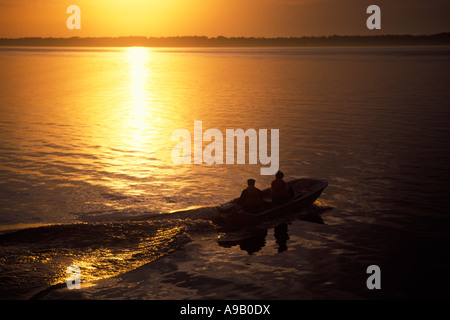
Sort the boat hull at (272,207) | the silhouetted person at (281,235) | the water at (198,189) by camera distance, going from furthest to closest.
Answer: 1. the boat hull at (272,207)
2. the silhouetted person at (281,235)
3. the water at (198,189)

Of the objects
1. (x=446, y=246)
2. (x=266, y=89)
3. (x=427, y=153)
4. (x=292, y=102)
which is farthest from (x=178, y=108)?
(x=446, y=246)

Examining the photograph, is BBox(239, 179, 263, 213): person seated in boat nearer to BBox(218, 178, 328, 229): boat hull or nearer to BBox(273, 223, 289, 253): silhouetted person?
BBox(218, 178, 328, 229): boat hull

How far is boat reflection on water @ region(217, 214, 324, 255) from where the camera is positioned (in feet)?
54.8

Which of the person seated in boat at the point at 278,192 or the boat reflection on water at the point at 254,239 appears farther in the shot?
the person seated in boat at the point at 278,192

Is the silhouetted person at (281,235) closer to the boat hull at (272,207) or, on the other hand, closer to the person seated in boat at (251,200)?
the boat hull at (272,207)

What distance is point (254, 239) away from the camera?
17.4 metres

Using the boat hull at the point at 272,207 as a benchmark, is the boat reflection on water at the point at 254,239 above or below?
below

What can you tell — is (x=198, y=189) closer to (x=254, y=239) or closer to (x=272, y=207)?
(x=272, y=207)

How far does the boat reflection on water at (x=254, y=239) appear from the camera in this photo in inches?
658

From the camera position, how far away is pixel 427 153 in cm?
2986

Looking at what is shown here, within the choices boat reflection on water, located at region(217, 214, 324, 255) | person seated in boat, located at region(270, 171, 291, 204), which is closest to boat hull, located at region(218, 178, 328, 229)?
person seated in boat, located at region(270, 171, 291, 204)

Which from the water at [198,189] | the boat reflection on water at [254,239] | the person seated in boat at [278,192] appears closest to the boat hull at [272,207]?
the person seated in boat at [278,192]

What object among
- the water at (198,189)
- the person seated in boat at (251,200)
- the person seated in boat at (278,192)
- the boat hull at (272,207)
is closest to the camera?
the water at (198,189)

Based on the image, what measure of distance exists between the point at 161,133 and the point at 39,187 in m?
16.2
